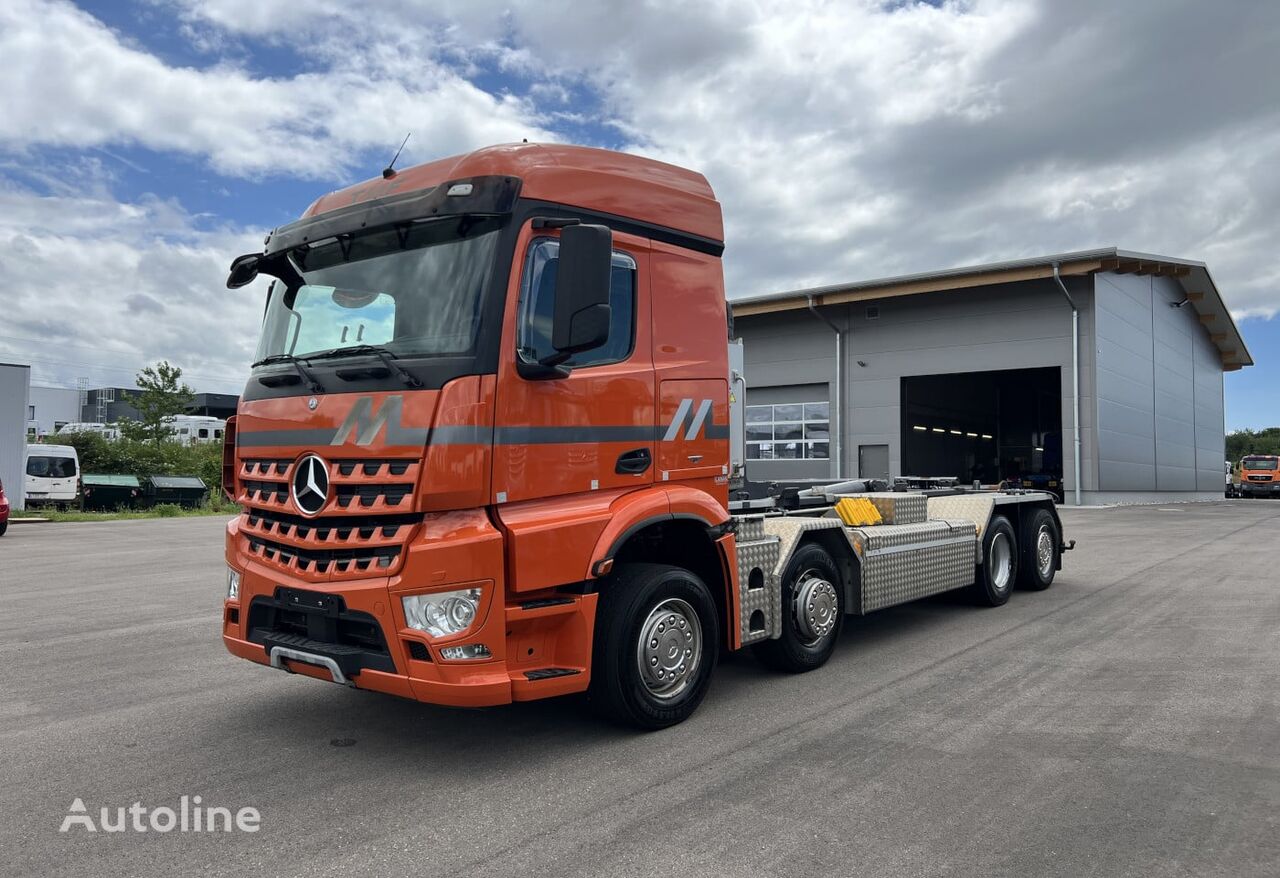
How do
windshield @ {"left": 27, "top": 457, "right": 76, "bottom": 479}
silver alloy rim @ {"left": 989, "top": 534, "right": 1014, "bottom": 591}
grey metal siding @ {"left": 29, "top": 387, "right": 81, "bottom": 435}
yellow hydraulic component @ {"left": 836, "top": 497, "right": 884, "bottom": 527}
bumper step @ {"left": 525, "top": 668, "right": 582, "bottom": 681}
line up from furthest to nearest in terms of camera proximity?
1. grey metal siding @ {"left": 29, "top": 387, "right": 81, "bottom": 435}
2. windshield @ {"left": 27, "top": 457, "right": 76, "bottom": 479}
3. silver alloy rim @ {"left": 989, "top": 534, "right": 1014, "bottom": 591}
4. yellow hydraulic component @ {"left": 836, "top": 497, "right": 884, "bottom": 527}
5. bumper step @ {"left": 525, "top": 668, "right": 582, "bottom": 681}

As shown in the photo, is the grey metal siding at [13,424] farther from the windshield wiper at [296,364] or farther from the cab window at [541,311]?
the cab window at [541,311]

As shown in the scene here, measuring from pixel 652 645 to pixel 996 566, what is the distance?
568 centimetres

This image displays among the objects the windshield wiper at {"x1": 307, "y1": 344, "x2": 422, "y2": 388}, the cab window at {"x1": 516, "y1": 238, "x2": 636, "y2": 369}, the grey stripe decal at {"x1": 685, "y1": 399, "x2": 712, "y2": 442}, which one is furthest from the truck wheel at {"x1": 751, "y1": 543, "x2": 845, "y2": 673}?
the windshield wiper at {"x1": 307, "y1": 344, "x2": 422, "y2": 388}

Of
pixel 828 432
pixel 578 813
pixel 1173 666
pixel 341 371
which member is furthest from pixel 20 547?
pixel 828 432

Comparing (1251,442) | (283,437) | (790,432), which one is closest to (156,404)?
(790,432)

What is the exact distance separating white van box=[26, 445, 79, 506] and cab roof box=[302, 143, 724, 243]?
3023 cm

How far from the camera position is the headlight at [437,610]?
4.03 m

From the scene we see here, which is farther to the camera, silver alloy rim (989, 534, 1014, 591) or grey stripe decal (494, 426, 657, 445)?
silver alloy rim (989, 534, 1014, 591)

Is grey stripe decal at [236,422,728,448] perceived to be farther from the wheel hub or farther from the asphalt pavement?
the wheel hub

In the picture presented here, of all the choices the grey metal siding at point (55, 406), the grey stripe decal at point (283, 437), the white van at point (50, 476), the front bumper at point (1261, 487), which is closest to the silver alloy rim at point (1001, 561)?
the grey stripe decal at point (283, 437)

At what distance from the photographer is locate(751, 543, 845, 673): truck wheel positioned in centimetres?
602

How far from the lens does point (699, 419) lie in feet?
17.6

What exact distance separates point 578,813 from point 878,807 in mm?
1275

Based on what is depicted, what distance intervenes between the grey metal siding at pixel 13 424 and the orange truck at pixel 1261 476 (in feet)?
179
